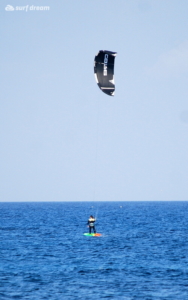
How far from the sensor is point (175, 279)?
93.2 ft

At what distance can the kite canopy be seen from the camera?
120 ft

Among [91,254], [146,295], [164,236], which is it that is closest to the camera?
[146,295]

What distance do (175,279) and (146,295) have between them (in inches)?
184

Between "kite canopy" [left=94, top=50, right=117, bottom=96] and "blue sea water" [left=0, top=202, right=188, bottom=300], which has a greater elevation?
"kite canopy" [left=94, top=50, right=117, bottom=96]

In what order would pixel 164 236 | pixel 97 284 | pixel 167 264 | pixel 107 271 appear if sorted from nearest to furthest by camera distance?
pixel 97 284
pixel 107 271
pixel 167 264
pixel 164 236

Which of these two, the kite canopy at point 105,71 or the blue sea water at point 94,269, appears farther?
the kite canopy at point 105,71

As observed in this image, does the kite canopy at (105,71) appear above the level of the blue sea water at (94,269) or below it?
above

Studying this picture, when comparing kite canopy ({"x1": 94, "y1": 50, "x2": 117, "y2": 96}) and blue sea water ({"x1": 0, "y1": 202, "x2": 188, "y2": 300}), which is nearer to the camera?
blue sea water ({"x1": 0, "y1": 202, "x2": 188, "y2": 300})

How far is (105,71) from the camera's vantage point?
3706 centimetres

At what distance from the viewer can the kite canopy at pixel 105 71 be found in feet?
120

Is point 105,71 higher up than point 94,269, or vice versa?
point 105,71

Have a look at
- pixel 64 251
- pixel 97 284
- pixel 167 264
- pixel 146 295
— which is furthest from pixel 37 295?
pixel 64 251

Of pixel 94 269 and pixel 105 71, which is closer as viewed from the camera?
pixel 94 269

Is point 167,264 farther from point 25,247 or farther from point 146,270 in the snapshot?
point 25,247
